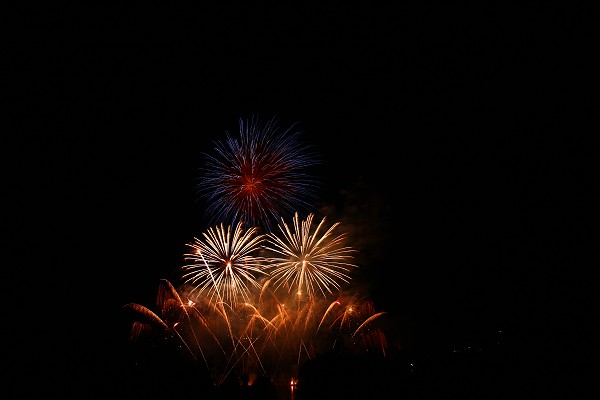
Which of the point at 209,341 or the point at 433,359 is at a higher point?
the point at 209,341

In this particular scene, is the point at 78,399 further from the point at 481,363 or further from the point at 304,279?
the point at 481,363

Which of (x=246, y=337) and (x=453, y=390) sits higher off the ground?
(x=246, y=337)

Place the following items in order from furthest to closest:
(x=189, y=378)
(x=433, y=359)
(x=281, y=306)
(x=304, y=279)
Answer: (x=281, y=306) < (x=304, y=279) < (x=189, y=378) < (x=433, y=359)

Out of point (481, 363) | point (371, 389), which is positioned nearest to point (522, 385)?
point (481, 363)

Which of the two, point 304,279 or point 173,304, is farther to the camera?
point 173,304

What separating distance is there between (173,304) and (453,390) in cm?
1130

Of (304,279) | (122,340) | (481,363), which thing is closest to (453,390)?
(481,363)

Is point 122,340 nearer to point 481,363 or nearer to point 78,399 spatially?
point 78,399

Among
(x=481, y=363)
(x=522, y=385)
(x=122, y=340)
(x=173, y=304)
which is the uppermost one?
(x=173, y=304)

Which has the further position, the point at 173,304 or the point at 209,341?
the point at 209,341

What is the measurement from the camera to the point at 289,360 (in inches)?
916

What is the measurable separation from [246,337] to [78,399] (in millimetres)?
12115

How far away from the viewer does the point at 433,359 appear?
1338 cm

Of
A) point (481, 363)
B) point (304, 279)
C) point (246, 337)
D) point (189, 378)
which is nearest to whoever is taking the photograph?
point (481, 363)
